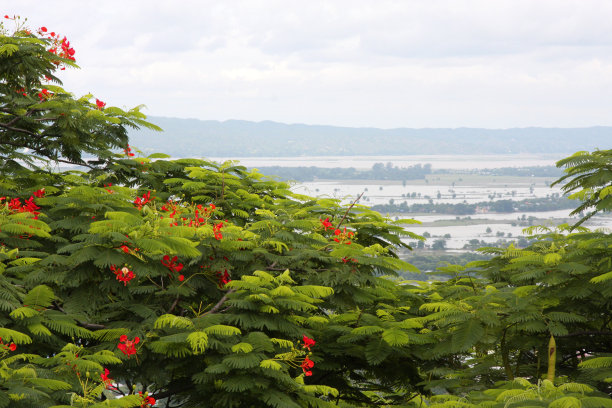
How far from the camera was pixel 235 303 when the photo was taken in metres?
6.61

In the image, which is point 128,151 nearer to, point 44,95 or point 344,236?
point 44,95

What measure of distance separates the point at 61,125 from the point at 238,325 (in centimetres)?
499

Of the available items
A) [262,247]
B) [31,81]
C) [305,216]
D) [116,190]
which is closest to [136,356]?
[262,247]

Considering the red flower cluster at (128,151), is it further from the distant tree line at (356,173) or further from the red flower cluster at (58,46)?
the distant tree line at (356,173)

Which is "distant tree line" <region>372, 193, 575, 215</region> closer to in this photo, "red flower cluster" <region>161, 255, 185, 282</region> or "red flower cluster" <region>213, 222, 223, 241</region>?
"red flower cluster" <region>213, 222, 223, 241</region>

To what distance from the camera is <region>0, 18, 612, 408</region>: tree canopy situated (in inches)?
242

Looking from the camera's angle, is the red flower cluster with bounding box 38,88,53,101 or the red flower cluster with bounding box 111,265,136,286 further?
the red flower cluster with bounding box 38,88,53,101

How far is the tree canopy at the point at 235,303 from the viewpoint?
20.1ft

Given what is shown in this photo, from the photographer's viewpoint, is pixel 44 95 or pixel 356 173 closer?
pixel 44 95

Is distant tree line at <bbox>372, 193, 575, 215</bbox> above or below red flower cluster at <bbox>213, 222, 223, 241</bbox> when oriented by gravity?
below

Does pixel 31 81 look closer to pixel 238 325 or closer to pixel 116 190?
pixel 116 190

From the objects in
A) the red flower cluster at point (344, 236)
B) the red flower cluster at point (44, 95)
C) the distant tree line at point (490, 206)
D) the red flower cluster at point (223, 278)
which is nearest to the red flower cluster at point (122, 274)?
the red flower cluster at point (223, 278)

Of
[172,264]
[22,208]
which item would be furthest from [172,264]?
[22,208]

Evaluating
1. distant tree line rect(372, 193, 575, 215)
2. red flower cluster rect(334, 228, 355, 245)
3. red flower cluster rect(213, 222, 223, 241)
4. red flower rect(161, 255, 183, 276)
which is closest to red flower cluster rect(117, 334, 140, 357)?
red flower rect(161, 255, 183, 276)
